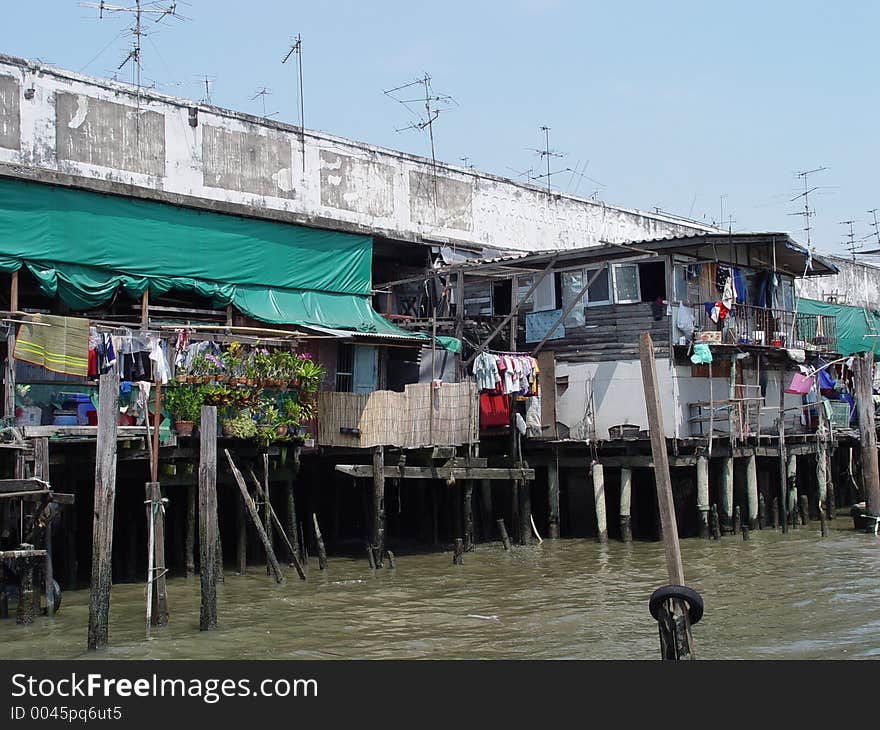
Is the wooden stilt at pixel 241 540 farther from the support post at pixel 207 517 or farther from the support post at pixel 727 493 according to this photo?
the support post at pixel 727 493

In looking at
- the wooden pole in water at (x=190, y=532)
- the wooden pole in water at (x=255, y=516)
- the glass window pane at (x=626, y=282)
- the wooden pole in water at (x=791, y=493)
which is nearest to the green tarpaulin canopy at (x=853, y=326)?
the wooden pole in water at (x=791, y=493)

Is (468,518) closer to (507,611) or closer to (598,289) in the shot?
(507,611)

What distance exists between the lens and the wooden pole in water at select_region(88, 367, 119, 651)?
38.5ft

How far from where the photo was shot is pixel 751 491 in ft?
78.2

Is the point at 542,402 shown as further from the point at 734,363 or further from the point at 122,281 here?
the point at 122,281

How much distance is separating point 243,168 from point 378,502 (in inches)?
392

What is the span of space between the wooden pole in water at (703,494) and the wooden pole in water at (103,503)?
13.9 m

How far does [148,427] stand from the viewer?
52.5 feet

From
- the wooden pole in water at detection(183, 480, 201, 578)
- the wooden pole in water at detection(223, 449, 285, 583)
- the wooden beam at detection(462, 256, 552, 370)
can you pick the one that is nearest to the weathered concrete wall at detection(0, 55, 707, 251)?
the wooden beam at detection(462, 256, 552, 370)

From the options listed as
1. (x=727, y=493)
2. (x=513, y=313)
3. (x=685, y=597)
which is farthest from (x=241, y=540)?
(x=727, y=493)

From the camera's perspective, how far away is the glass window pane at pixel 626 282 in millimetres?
23750
